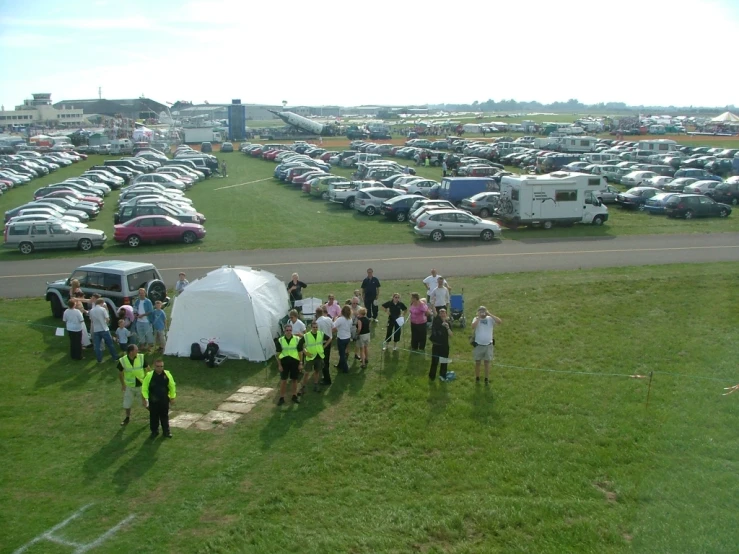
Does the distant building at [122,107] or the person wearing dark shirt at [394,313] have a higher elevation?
the distant building at [122,107]

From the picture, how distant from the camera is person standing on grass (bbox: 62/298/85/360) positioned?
48.0 ft

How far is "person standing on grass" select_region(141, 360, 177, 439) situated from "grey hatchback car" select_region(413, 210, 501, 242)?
1848 cm

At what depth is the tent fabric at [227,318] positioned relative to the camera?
14.7 m

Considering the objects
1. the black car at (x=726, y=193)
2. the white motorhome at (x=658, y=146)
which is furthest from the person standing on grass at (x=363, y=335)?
the white motorhome at (x=658, y=146)

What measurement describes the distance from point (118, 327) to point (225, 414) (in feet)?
14.6

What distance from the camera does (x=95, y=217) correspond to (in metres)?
35.6

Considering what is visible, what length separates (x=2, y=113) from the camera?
13462cm

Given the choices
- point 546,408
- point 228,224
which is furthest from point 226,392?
point 228,224

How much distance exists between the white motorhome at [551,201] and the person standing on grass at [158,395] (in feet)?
74.5

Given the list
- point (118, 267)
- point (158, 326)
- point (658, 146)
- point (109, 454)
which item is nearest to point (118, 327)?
point (158, 326)

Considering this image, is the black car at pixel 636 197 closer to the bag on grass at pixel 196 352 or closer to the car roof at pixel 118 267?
the car roof at pixel 118 267

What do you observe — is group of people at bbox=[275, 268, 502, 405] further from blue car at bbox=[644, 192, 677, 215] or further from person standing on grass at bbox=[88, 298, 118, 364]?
blue car at bbox=[644, 192, 677, 215]

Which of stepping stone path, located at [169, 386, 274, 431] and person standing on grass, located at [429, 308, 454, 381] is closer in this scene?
stepping stone path, located at [169, 386, 274, 431]

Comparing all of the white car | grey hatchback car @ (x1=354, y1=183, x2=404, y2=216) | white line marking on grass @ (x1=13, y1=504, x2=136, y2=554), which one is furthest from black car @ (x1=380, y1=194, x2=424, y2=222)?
white line marking on grass @ (x1=13, y1=504, x2=136, y2=554)
